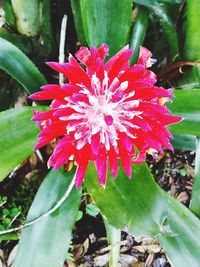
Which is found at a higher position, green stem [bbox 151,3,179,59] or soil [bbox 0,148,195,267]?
green stem [bbox 151,3,179,59]

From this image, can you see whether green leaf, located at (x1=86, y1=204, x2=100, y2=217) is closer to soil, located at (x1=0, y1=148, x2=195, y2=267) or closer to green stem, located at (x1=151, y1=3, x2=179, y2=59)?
soil, located at (x1=0, y1=148, x2=195, y2=267)

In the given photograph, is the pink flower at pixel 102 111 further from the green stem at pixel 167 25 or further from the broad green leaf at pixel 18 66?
the green stem at pixel 167 25

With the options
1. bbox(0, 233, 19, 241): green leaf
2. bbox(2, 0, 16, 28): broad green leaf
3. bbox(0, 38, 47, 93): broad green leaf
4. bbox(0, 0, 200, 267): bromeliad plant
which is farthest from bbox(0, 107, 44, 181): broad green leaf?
bbox(2, 0, 16, 28): broad green leaf

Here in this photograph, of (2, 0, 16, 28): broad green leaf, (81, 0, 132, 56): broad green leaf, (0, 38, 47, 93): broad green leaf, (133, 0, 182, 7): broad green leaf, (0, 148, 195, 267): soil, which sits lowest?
(0, 148, 195, 267): soil

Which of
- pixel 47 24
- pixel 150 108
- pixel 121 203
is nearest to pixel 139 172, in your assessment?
pixel 121 203

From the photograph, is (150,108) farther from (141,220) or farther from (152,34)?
(152,34)

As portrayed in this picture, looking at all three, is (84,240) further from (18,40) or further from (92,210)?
(18,40)
